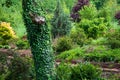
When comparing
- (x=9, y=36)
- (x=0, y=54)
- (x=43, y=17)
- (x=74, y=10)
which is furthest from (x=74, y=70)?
(x=74, y=10)

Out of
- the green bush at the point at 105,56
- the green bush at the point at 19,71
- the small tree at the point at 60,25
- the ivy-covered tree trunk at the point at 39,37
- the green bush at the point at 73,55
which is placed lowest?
the small tree at the point at 60,25

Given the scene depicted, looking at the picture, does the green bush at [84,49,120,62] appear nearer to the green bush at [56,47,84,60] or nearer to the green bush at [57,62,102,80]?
the green bush at [56,47,84,60]

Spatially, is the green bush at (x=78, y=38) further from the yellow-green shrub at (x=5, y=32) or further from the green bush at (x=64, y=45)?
the yellow-green shrub at (x=5, y=32)

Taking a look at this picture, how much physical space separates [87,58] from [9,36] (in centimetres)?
1310

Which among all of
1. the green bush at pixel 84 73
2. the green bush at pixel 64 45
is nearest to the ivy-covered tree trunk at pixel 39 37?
the green bush at pixel 84 73

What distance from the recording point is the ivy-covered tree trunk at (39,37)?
34.4 feet

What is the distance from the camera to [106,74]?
1418cm

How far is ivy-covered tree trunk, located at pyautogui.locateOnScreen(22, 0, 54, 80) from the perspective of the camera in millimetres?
10492

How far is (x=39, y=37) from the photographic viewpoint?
420 inches

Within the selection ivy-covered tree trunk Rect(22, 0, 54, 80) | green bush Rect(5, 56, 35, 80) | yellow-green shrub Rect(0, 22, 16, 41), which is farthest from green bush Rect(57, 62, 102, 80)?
yellow-green shrub Rect(0, 22, 16, 41)

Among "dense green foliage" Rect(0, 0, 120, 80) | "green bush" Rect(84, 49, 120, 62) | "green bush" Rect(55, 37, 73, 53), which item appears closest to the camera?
"dense green foliage" Rect(0, 0, 120, 80)

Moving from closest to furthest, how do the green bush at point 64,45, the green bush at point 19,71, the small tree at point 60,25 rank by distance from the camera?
1. the green bush at point 19,71
2. the green bush at point 64,45
3. the small tree at point 60,25

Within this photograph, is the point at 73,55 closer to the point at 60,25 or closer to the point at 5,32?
the point at 5,32

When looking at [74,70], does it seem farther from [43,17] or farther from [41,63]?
[43,17]
